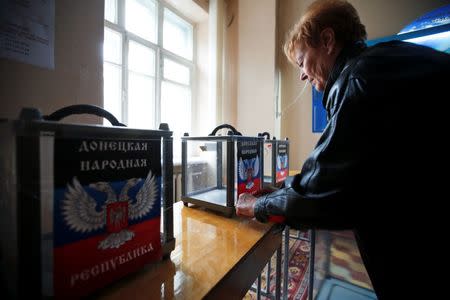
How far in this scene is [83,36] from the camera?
913 millimetres

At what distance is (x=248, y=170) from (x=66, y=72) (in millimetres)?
823

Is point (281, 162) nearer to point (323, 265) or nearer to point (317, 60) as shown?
point (317, 60)

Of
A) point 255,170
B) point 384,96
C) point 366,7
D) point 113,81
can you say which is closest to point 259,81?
point 366,7

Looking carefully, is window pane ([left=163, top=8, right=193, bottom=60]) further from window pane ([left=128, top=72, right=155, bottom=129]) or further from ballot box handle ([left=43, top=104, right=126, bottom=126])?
ballot box handle ([left=43, top=104, right=126, bottom=126])

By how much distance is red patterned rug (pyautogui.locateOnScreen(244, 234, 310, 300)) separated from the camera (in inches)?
59.4

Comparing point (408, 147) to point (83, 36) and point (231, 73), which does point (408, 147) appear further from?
point (231, 73)

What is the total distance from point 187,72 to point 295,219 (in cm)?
267

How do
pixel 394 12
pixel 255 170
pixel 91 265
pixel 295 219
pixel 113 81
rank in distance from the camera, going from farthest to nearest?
pixel 394 12, pixel 113 81, pixel 255 170, pixel 295 219, pixel 91 265

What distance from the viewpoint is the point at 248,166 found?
85 cm

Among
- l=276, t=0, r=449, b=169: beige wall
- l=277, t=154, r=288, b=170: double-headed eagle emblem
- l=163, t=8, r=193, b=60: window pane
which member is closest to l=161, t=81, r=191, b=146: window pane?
l=163, t=8, r=193, b=60: window pane

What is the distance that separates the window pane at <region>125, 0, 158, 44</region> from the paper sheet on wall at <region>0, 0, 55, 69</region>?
1459 mm

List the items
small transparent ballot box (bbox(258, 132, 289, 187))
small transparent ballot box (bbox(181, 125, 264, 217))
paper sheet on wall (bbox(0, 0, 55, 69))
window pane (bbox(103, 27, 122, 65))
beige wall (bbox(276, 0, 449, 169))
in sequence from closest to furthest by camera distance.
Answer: paper sheet on wall (bbox(0, 0, 55, 69)) < small transparent ballot box (bbox(181, 125, 264, 217)) < small transparent ballot box (bbox(258, 132, 289, 187)) < window pane (bbox(103, 27, 122, 65)) < beige wall (bbox(276, 0, 449, 169))

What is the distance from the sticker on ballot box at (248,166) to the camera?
0.80 m

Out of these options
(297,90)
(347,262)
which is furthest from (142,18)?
(347,262)
